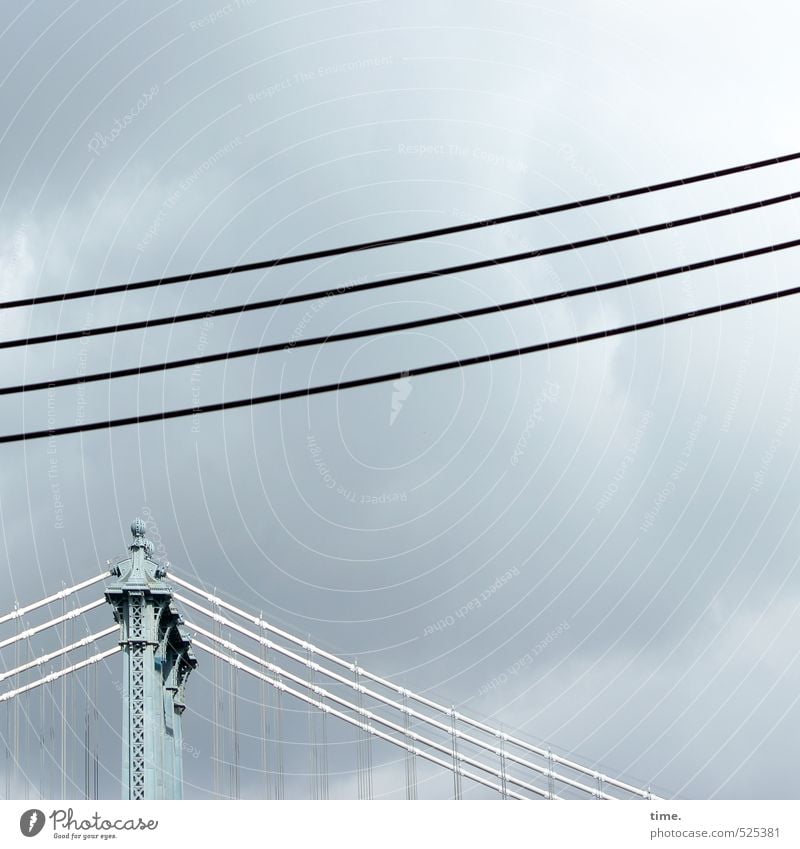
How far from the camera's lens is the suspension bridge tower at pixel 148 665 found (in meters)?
52.5

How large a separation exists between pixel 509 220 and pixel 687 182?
2.88m

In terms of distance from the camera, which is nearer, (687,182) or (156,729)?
(687,182)

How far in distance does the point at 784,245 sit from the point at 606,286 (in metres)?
3.26

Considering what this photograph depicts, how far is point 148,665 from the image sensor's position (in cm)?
5412

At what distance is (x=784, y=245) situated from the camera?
25.0 meters

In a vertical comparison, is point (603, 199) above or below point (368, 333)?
above

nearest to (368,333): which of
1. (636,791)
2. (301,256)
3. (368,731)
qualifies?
(301,256)

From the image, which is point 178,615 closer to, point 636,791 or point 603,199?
point 636,791

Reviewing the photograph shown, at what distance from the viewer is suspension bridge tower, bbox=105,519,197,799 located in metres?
52.5
